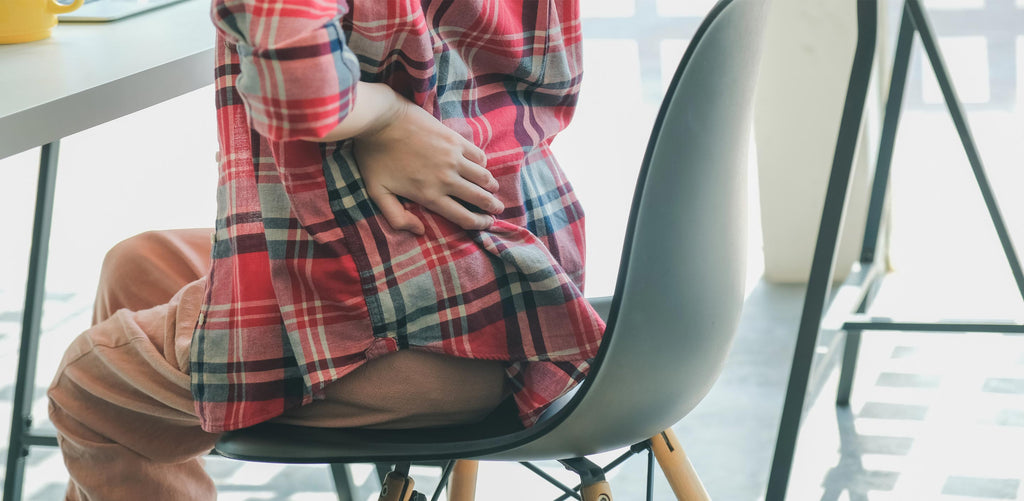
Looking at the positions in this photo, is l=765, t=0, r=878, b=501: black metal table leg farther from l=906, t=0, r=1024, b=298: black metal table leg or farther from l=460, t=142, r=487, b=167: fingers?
l=460, t=142, r=487, b=167: fingers

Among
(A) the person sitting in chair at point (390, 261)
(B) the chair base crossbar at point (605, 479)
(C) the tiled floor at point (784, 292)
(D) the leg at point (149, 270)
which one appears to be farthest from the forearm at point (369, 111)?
(C) the tiled floor at point (784, 292)

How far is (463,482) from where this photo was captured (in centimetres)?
109

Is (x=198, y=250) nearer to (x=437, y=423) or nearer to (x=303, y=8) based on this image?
(x=437, y=423)

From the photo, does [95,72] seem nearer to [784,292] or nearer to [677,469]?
[677,469]

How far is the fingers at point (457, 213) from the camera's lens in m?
0.77

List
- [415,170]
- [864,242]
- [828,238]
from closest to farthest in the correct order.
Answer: [415,170] → [828,238] → [864,242]

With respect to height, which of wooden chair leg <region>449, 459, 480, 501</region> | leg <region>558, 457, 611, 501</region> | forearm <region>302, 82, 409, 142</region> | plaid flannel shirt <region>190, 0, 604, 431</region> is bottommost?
wooden chair leg <region>449, 459, 480, 501</region>

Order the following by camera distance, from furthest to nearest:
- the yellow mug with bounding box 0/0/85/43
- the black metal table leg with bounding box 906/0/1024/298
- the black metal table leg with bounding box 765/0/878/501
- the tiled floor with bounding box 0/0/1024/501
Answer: the tiled floor with bounding box 0/0/1024/501, the black metal table leg with bounding box 906/0/1024/298, the black metal table leg with bounding box 765/0/878/501, the yellow mug with bounding box 0/0/85/43

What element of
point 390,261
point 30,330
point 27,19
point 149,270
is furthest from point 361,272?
point 30,330

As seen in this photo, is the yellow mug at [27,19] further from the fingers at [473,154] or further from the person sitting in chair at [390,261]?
the fingers at [473,154]

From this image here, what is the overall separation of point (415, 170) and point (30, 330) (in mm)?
936

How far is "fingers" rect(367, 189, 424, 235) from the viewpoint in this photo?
2.51 feet

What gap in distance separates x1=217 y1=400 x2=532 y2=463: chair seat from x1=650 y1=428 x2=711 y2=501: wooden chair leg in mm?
156

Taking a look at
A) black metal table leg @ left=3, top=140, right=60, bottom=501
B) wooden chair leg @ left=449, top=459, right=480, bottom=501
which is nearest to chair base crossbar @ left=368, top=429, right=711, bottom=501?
wooden chair leg @ left=449, top=459, right=480, bottom=501
